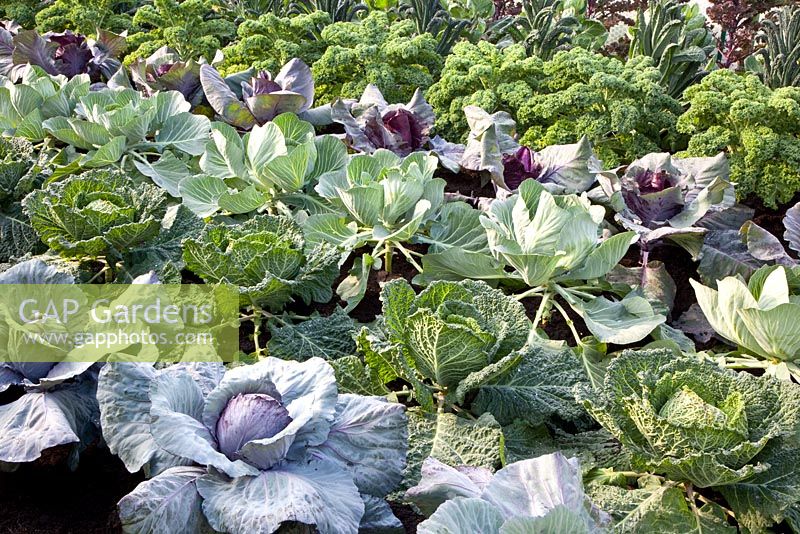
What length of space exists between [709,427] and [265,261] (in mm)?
1078

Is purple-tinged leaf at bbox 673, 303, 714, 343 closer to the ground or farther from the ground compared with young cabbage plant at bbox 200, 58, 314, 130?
closer to the ground

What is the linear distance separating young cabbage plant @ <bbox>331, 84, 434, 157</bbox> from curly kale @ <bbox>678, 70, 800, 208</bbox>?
3.13ft

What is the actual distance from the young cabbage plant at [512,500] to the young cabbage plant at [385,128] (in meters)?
1.74

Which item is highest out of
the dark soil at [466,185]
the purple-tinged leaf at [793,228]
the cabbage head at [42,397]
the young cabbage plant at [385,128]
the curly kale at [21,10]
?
the purple-tinged leaf at [793,228]

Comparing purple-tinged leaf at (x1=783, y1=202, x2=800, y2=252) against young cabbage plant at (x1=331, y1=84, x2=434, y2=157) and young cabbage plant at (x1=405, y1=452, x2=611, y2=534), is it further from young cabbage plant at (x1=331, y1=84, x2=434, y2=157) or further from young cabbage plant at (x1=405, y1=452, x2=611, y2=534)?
young cabbage plant at (x1=405, y1=452, x2=611, y2=534)

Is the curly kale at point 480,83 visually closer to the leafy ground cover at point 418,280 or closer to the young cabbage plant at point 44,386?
the leafy ground cover at point 418,280

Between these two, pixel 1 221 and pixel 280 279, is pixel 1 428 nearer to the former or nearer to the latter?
pixel 280 279

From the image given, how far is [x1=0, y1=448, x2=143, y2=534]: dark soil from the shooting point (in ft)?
4.80

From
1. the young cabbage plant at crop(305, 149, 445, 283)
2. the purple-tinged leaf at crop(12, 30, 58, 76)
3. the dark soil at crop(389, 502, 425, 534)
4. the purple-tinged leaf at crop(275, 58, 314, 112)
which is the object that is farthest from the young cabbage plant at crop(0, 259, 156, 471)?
the purple-tinged leaf at crop(12, 30, 58, 76)

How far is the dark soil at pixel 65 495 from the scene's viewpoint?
1462 millimetres

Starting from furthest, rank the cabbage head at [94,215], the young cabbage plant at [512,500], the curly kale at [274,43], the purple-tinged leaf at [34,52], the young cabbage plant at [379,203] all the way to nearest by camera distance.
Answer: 1. the purple-tinged leaf at [34,52]
2. the curly kale at [274,43]
3. the young cabbage plant at [379,203]
4. the cabbage head at [94,215]
5. the young cabbage plant at [512,500]

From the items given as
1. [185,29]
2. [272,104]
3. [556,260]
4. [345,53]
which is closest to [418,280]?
[556,260]

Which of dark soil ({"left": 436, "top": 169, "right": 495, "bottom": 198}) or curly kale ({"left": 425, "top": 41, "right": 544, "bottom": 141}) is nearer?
dark soil ({"left": 436, "top": 169, "right": 495, "bottom": 198})

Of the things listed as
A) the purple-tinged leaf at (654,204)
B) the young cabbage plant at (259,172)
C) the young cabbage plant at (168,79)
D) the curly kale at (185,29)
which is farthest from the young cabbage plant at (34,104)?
the purple-tinged leaf at (654,204)
